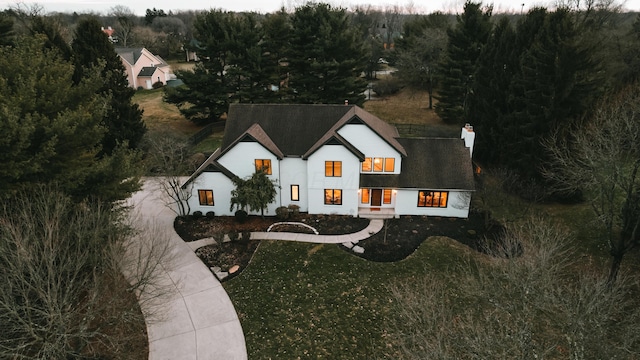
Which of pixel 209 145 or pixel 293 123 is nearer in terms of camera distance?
pixel 293 123

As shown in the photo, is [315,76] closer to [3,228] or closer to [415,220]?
[415,220]

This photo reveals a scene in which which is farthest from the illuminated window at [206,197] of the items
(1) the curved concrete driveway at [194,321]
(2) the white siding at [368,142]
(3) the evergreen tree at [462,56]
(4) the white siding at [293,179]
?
(3) the evergreen tree at [462,56]

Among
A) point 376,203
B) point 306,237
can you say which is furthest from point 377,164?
point 306,237

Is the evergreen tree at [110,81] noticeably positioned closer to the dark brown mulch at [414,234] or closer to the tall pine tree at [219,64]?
the tall pine tree at [219,64]

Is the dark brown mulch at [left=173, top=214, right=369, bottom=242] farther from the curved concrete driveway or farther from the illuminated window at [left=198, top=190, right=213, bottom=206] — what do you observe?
the curved concrete driveway

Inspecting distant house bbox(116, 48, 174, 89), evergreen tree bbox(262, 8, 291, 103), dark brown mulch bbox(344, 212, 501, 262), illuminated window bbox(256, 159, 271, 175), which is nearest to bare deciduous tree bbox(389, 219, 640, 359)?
dark brown mulch bbox(344, 212, 501, 262)

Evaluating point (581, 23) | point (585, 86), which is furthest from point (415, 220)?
point (581, 23)

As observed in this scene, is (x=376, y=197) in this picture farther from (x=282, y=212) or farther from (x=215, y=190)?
(x=215, y=190)
